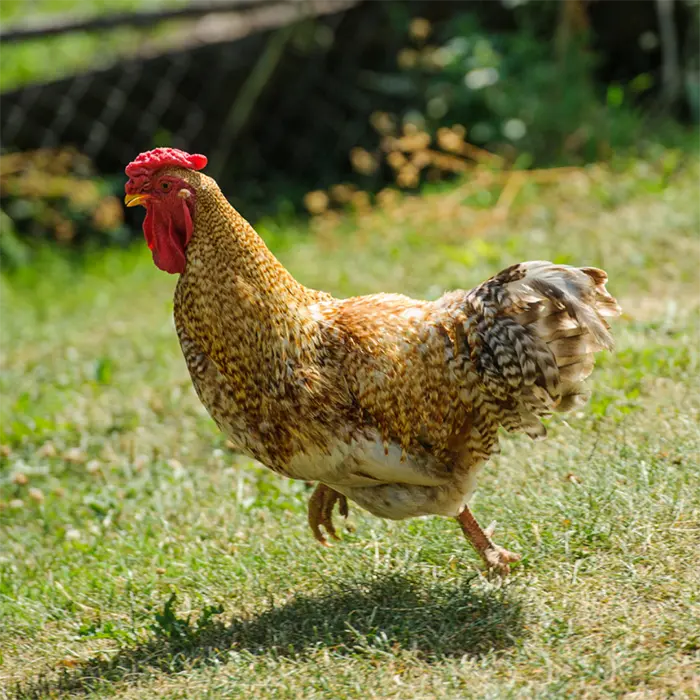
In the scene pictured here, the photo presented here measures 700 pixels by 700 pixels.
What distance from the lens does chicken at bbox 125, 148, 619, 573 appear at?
3621mm

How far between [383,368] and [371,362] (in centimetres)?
5

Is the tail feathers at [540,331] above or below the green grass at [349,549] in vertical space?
above

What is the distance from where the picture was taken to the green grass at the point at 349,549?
3355mm

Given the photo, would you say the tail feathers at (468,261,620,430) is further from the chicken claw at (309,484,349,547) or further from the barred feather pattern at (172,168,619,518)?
the chicken claw at (309,484,349,547)

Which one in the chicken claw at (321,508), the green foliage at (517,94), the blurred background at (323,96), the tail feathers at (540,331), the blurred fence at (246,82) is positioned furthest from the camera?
A: the blurred fence at (246,82)

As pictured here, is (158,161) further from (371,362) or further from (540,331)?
(540,331)

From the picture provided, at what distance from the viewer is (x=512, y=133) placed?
7887mm

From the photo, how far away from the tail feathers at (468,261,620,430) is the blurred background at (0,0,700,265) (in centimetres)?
404

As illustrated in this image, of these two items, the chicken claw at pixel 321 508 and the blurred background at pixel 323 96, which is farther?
the blurred background at pixel 323 96

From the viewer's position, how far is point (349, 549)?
4.14 meters

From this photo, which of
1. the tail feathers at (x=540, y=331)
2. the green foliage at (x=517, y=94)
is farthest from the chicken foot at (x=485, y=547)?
the green foliage at (x=517, y=94)

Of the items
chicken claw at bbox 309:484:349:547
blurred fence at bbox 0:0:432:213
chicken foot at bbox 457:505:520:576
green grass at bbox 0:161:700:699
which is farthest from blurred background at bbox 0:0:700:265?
chicken foot at bbox 457:505:520:576

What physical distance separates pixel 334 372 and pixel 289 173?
559 cm

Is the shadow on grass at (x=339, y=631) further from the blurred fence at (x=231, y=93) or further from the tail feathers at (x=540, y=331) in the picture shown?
the blurred fence at (x=231, y=93)
